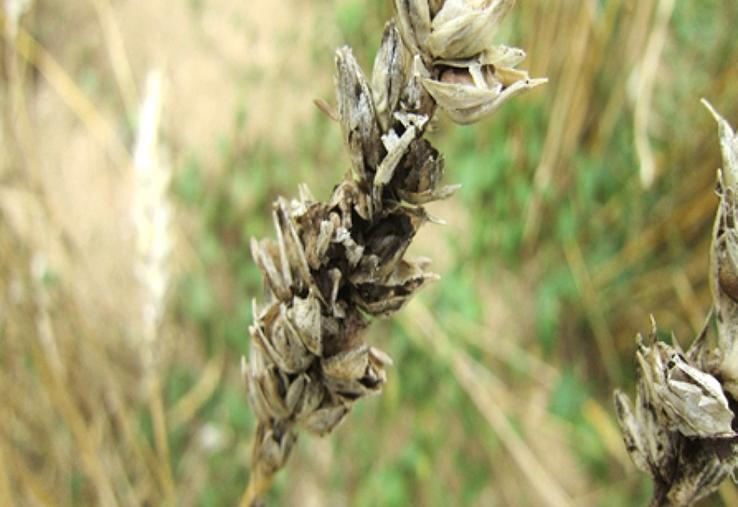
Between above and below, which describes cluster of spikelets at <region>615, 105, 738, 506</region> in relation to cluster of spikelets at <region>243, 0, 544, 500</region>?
below

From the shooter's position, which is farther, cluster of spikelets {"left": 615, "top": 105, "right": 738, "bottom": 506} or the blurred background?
the blurred background

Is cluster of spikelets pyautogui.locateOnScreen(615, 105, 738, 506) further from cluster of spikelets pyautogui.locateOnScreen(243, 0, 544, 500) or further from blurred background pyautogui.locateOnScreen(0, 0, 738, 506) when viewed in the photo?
blurred background pyautogui.locateOnScreen(0, 0, 738, 506)

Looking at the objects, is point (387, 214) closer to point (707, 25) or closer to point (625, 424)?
point (625, 424)

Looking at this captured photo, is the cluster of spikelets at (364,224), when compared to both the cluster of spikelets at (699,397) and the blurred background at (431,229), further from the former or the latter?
the blurred background at (431,229)

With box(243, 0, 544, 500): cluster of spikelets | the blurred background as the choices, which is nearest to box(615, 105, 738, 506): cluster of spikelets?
box(243, 0, 544, 500): cluster of spikelets

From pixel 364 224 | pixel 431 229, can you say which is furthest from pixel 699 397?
pixel 431 229

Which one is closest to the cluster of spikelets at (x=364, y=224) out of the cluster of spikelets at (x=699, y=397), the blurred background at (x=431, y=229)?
the cluster of spikelets at (x=699, y=397)

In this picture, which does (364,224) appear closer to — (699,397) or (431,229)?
(699,397)
